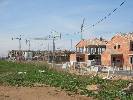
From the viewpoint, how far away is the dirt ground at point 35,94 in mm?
25650

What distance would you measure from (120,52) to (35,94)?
41.2 meters

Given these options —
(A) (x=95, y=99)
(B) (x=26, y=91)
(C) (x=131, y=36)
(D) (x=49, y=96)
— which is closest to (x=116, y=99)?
(A) (x=95, y=99)

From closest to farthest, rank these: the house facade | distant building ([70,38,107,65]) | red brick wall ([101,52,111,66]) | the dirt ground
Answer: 1. the dirt ground
2. the house facade
3. red brick wall ([101,52,111,66])
4. distant building ([70,38,107,65])

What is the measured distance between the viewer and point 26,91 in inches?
1133

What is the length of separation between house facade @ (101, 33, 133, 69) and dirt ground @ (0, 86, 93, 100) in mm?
35453

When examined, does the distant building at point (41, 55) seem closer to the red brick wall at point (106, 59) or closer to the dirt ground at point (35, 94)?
the red brick wall at point (106, 59)

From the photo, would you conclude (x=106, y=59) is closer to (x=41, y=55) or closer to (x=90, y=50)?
(x=90, y=50)

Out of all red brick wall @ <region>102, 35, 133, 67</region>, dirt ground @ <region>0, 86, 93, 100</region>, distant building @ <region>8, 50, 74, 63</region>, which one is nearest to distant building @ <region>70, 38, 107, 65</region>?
red brick wall @ <region>102, 35, 133, 67</region>

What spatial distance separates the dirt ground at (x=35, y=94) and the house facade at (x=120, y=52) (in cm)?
3545

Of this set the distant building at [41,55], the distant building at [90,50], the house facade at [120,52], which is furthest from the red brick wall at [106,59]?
the distant building at [41,55]

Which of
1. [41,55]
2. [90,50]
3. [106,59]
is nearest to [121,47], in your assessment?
[106,59]

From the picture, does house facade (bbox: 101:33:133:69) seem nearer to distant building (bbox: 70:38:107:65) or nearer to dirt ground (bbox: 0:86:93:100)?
distant building (bbox: 70:38:107:65)

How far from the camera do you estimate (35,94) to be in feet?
89.4

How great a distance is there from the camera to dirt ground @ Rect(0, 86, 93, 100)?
84.2 feet
